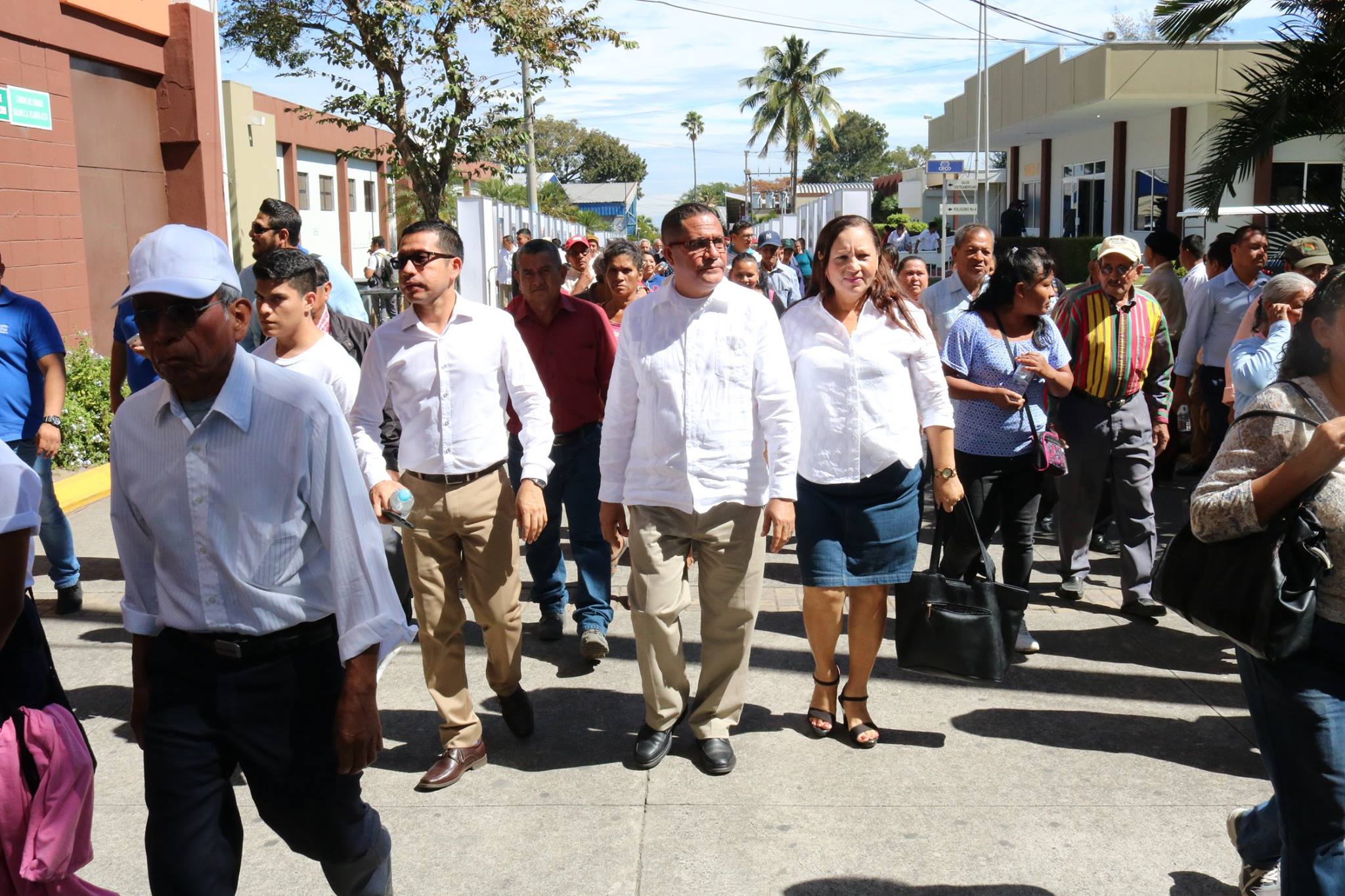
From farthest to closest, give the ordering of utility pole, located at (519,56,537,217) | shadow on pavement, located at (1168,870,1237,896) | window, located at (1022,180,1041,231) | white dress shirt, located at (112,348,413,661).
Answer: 1. window, located at (1022,180,1041,231)
2. utility pole, located at (519,56,537,217)
3. shadow on pavement, located at (1168,870,1237,896)
4. white dress shirt, located at (112,348,413,661)

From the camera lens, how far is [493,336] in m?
4.64

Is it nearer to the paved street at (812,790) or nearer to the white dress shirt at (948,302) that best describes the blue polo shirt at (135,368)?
the paved street at (812,790)

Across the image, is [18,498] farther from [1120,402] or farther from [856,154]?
[856,154]

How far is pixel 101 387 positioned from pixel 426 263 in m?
7.64

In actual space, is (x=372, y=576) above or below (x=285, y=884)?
above

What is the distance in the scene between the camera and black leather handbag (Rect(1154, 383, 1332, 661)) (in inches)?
113

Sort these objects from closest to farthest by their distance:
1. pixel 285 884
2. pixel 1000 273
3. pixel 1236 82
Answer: pixel 285 884 → pixel 1000 273 → pixel 1236 82

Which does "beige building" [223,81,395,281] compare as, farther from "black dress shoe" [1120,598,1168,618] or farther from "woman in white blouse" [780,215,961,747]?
"woman in white blouse" [780,215,961,747]

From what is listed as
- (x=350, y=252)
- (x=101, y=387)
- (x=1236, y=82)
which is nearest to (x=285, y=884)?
(x=101, y=387)

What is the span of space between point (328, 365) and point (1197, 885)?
3.41 m

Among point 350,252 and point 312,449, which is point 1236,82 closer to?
point 312,449

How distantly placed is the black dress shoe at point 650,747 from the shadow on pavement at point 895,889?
1005mm

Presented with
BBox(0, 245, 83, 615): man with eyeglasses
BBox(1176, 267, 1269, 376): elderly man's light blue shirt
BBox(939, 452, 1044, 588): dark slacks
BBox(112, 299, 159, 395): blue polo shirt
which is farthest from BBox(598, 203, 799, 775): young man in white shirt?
BBox(1176, 267, 1269, 376): elderly man's light blue shirt

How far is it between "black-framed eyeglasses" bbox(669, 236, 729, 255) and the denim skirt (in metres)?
1.01
